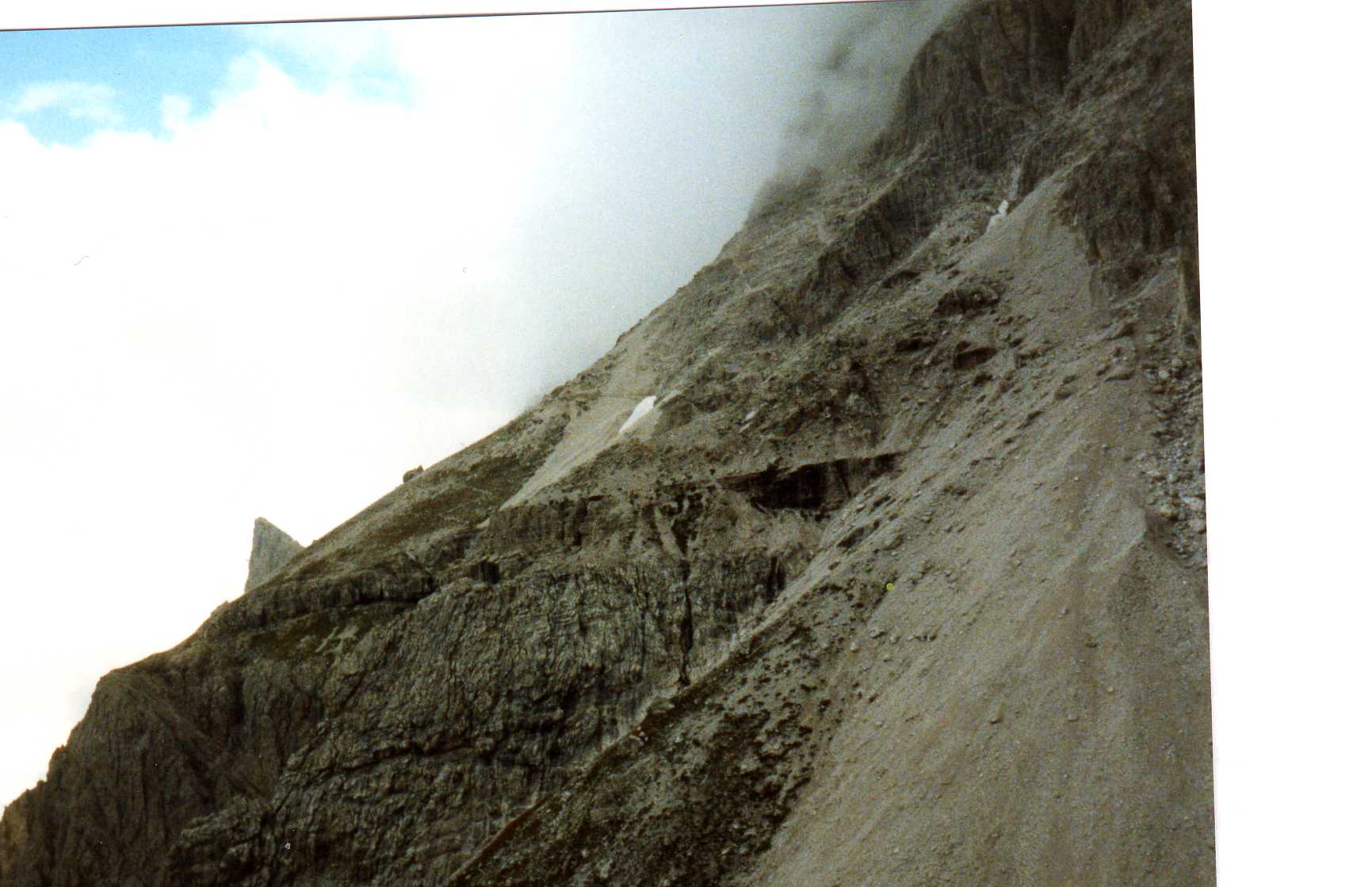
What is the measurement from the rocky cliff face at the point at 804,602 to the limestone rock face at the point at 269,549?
0.10m

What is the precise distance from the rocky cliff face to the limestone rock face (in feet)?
0.33

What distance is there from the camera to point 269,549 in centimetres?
528

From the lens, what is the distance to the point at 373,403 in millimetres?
5406

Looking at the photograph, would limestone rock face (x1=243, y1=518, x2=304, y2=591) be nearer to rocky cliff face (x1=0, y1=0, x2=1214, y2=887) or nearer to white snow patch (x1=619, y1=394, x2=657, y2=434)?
rocky cliff face (x1=0, y1=0, x2=1214, y2=887)

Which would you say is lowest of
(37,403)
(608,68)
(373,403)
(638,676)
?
(638,676)

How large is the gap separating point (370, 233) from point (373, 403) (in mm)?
930

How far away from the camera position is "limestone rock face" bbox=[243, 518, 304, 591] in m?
5.21

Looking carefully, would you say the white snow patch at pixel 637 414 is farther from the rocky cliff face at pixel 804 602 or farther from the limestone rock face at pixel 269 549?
the limestone rock face at pixel 269 549

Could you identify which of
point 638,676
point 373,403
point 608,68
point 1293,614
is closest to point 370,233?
point 373,403

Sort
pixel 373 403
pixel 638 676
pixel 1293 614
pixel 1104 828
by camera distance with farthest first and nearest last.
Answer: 1. pixel 373 403
2. pixel 638 676
3. pixel 1293 614
4. pixel 1104 828

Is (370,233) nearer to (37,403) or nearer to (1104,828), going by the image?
(37,403)

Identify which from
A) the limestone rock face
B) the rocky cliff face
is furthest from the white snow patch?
the limestone rock face

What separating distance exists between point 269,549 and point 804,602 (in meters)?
2.75

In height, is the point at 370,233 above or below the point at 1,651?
above
